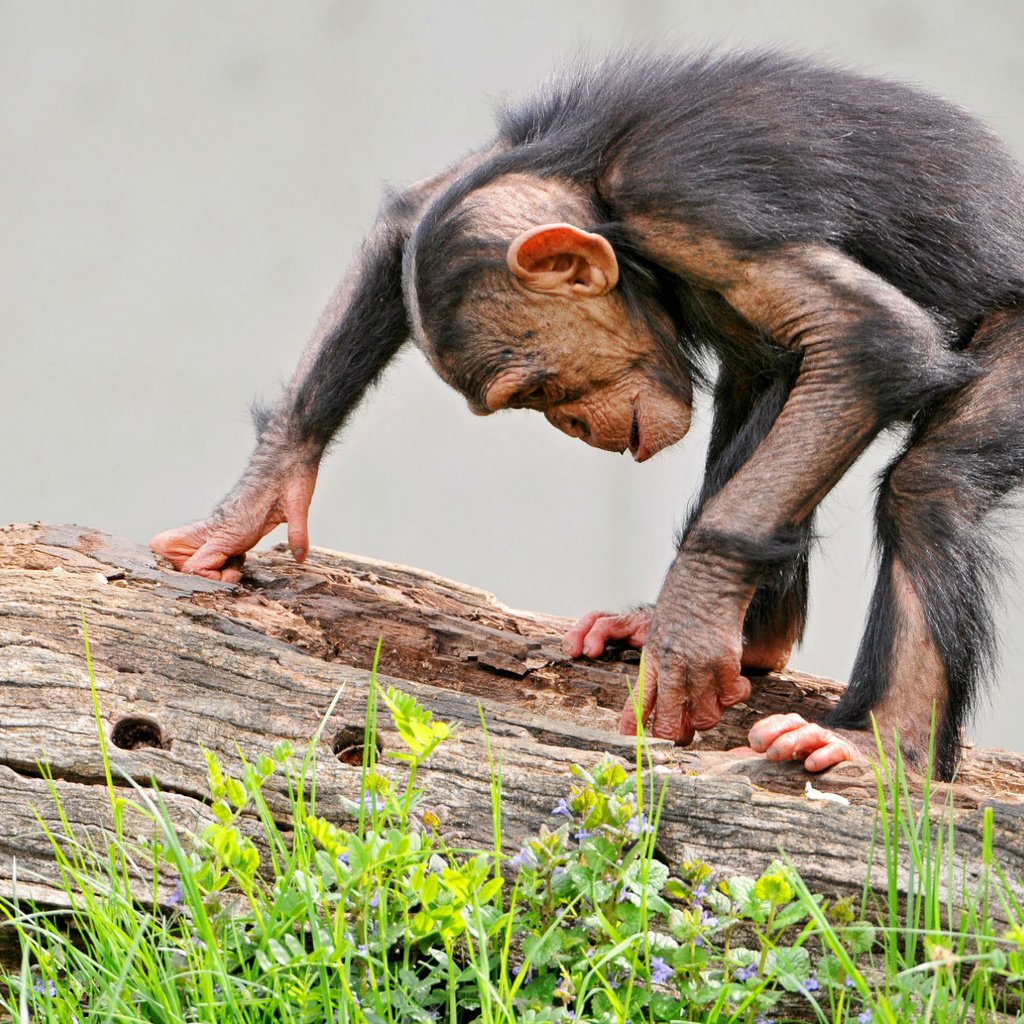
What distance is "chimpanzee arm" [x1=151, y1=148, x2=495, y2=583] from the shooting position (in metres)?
3.39

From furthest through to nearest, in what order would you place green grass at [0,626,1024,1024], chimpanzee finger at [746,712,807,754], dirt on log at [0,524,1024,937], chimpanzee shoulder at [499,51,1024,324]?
chimpanzee shoulder at [499,51,1024,324]
chimpanzee finger at [746,712,807,754]
dirt on log at [0,524,1024,937]
green grass at [0,626,1024,1024]

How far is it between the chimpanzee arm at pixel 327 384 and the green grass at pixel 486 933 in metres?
1.55

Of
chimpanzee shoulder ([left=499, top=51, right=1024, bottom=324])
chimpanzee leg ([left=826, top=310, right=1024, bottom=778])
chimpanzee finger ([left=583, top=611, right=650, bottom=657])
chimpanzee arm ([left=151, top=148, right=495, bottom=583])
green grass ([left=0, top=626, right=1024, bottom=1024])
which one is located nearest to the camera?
green grass ([left=0, top=626, right=1024, bottom=1024])

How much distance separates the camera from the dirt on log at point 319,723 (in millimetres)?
1983

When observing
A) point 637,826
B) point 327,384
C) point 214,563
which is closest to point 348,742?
point 637,826

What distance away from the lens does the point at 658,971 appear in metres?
1.67

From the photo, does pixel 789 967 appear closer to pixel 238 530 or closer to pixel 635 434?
pixel 635 434

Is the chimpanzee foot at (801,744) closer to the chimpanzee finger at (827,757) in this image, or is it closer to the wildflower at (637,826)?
the chimpanzee finger at (827,757)

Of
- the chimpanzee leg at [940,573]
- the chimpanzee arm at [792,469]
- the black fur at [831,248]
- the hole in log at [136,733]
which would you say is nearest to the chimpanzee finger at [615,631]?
the black fur at [831,248]

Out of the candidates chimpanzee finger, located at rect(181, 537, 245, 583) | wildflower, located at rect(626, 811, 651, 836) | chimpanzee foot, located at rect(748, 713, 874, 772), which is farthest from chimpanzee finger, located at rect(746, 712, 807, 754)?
chimpanzee finger, located at rect(181, 537, 245, 583)

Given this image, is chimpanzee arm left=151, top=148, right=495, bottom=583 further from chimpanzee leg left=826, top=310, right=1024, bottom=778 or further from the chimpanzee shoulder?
chimpanzee leg left=826, top=310, right=1024, bottom=778

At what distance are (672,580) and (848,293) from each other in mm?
665

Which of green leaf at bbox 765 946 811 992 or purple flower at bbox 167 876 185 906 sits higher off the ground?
green leaf at bbox 765 946 811 992

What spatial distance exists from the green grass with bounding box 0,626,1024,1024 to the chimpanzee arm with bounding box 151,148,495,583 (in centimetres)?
155
